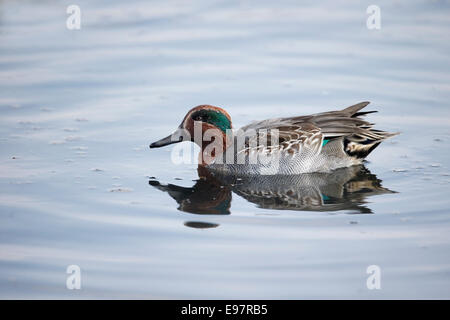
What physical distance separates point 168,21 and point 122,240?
26.3 feet

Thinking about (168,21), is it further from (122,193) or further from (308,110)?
(122,193)

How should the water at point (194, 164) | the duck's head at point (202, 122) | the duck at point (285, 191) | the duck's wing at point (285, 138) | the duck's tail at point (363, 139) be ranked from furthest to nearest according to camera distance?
the duck's head at point (202, 122)
the duck's tail at point (363, 139)
the duck's wing at point (285, 138)
the duck at point (285, 191)
the water at point (194, 164)

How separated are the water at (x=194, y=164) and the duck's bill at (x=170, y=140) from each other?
11.4 inches

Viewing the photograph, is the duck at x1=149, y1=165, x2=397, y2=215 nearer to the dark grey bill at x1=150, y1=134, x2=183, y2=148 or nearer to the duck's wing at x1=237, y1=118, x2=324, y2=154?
the duck's wing at x1=237, y1=118, x2=324, y2=154

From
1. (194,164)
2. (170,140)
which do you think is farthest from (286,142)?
(170,140)

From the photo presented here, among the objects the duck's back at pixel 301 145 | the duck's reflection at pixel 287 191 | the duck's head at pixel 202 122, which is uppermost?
the duck's head at pixel 202 122

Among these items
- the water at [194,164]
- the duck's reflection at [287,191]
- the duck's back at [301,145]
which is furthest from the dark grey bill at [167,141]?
the duck's reflection at [287,191]

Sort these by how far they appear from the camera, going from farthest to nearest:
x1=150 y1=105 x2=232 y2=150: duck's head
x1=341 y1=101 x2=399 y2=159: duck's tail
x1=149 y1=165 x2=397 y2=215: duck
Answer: x1=150 y1=105 x2=232 y2=150: duck's head < x1=341 y1=101 x2=399 y2=159: duck's tail < x1=149 y1=165 x2=397 y2=215: duck

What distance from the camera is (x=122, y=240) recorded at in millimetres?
7141

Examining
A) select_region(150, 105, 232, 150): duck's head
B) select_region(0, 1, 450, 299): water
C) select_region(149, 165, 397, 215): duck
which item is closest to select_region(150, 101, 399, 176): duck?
select_region(150, 105, 232, 150): duck's head

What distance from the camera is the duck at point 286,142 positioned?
372 inches

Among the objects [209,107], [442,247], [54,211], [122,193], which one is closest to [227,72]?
[209,107]

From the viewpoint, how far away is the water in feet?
21.4

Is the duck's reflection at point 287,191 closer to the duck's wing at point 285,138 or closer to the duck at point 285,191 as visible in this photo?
the duck at point 285,191
